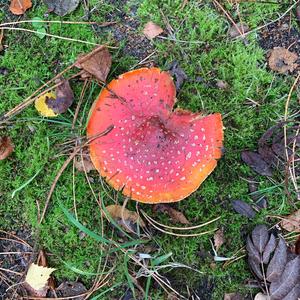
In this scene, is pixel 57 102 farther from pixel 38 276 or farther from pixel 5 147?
pixel 38 276

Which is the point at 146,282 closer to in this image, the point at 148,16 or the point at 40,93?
the point at 40,93

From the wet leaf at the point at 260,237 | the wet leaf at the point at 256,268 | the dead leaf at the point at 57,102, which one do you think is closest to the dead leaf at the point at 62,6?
the dead leaf at the point at 57,102

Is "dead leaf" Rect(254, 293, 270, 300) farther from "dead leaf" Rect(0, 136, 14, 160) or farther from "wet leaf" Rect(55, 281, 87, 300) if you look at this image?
"dead leaf" Rect(0, 136, 14, 160)

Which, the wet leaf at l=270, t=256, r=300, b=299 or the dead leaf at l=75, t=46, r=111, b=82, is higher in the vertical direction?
the dead leaf at l=75, t=46, r=111, b=82

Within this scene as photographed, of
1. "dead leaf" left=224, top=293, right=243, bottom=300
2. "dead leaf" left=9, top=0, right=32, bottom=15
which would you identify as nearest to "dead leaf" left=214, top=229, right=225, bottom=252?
"dead leaf" left=224, top=293, right=243, bottom=300

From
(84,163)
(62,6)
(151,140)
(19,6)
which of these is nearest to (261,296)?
(151,140)

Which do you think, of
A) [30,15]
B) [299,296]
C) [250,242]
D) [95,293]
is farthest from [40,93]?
[299,296]
